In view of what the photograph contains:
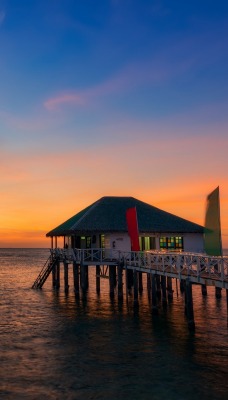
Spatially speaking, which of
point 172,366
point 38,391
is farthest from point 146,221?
point 38,391

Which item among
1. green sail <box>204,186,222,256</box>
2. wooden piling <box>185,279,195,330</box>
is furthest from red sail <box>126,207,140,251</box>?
green sail <box>204,186,222,256</box>

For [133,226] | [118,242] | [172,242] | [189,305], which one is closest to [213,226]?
[189,305]

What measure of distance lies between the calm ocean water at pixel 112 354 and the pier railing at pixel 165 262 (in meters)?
3.18

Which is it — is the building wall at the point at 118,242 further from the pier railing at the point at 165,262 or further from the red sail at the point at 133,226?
the red sail at the point at 133,226

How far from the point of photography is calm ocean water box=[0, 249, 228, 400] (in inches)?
579

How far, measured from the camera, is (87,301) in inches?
1412

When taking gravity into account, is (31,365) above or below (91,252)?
below

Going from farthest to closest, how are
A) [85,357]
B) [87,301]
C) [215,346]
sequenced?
[87,301]
[215,346]
[85,357]

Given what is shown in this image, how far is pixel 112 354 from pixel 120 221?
19945 mm

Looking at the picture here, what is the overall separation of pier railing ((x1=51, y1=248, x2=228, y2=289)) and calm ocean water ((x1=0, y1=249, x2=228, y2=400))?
125 inches

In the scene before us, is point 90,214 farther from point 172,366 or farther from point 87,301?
point 172,366

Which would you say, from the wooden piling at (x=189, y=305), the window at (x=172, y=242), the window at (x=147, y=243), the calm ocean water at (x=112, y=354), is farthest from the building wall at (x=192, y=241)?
the wooden piling at (x=189, y=305)

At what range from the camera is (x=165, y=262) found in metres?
26.8

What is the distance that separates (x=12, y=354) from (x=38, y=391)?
17.4 feet
